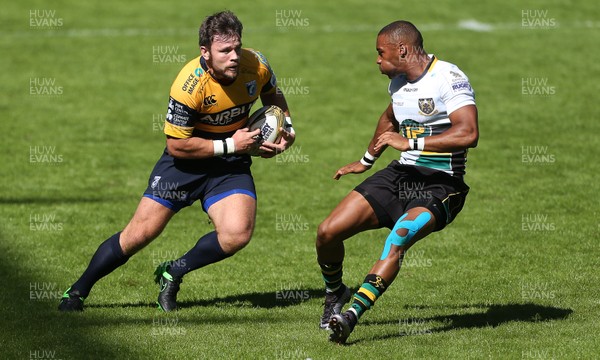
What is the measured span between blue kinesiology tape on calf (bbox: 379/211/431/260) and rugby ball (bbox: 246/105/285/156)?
1598 millimetres

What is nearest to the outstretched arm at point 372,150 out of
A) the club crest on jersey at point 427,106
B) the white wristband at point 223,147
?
Answer: the club crest on jersey at point 427,106

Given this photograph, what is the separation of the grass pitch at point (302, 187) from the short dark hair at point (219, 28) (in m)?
2.59

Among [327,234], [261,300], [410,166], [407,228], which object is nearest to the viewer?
[407,228]

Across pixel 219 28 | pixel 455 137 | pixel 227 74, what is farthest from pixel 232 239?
pixel 455 137

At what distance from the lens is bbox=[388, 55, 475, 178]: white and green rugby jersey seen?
28.2 feet

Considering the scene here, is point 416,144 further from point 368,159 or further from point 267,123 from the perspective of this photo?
point 267,123

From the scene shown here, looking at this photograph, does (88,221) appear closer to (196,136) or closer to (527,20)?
(196,136)

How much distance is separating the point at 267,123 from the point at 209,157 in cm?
63

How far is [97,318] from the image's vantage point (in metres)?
9.48

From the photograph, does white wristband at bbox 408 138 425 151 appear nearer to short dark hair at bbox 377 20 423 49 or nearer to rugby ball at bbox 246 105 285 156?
short dark hair at bbox 377 20 423 49

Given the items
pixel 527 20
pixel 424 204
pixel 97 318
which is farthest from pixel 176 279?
pixel 527 20

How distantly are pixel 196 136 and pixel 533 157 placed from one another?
9.00 m

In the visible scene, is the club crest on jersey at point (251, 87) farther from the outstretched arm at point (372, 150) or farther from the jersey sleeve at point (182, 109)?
the outstretched arm at point (372, 150)

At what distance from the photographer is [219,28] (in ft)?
29.4
